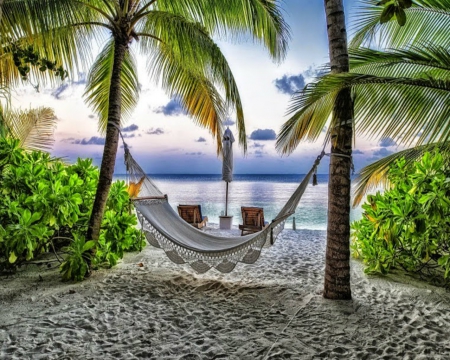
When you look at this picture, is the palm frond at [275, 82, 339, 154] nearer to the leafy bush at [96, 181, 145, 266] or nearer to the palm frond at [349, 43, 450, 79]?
the palm frond at [349, 43, 450, 79]

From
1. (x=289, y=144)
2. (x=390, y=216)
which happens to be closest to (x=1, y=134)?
(x=289, y=144)

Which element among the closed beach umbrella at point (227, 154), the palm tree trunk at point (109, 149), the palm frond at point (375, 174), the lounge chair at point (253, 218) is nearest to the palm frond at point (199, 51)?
the palm tree trunk at point (109, 149)

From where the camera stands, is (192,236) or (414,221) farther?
(192,236)

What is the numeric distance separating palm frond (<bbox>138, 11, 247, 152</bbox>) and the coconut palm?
91 cm

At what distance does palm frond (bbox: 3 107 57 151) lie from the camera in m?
3.94

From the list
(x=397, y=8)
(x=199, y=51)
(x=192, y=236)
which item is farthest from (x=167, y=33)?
(x=397, y=8)

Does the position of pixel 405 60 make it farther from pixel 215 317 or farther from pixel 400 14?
pixel 215 317

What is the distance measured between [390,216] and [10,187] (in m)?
2.57

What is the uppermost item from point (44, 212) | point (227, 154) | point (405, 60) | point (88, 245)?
point (405, 60)

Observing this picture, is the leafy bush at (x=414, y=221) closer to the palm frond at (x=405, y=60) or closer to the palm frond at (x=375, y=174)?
the palm frond at (x=375, y=174)

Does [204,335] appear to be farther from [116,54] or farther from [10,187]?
[116,54]

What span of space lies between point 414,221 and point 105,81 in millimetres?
3098

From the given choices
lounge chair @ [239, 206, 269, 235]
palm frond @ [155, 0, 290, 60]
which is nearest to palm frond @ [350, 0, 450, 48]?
palm frond @ [155, 0, 290, 60]

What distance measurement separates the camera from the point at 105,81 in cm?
345
